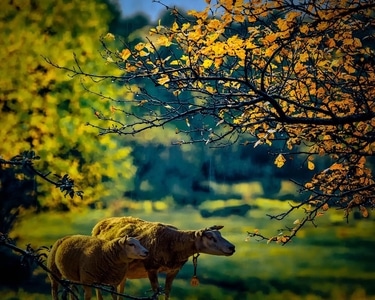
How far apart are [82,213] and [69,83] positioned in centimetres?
85

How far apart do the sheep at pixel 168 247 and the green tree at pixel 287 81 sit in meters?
0.44

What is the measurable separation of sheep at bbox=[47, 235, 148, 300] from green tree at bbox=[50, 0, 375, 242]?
74 cm

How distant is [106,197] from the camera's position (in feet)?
12.3

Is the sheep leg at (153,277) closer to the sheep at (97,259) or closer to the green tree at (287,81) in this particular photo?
the sheep at (97,259)

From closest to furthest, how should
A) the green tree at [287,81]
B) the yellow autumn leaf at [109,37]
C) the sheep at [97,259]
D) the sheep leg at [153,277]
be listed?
the green tree at [287,81]
the sheep at [97,259]
the sheep leg at [153,277]
the yellow autumn leaf at [109,37]

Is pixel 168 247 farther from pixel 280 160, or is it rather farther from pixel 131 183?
pixel 280 160

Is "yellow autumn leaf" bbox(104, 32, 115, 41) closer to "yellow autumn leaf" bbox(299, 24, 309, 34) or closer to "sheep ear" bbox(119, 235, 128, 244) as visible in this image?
"sheep ear" bbox(119, 235, 128, 244)

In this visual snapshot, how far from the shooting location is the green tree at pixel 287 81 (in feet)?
7.80

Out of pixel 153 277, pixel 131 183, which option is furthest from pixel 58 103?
pixel 153 277

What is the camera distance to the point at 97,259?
3.47 metres

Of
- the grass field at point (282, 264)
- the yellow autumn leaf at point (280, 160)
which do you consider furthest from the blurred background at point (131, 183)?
the yellow autumn leaf at point (280, 160)

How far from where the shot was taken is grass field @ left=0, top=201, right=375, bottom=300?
3582 millimetres

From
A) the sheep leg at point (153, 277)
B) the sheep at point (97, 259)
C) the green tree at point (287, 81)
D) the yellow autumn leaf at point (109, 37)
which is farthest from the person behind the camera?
the yellow autumn leaf at point (109, 37)

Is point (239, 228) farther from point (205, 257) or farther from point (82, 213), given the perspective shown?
point (82, 213)
